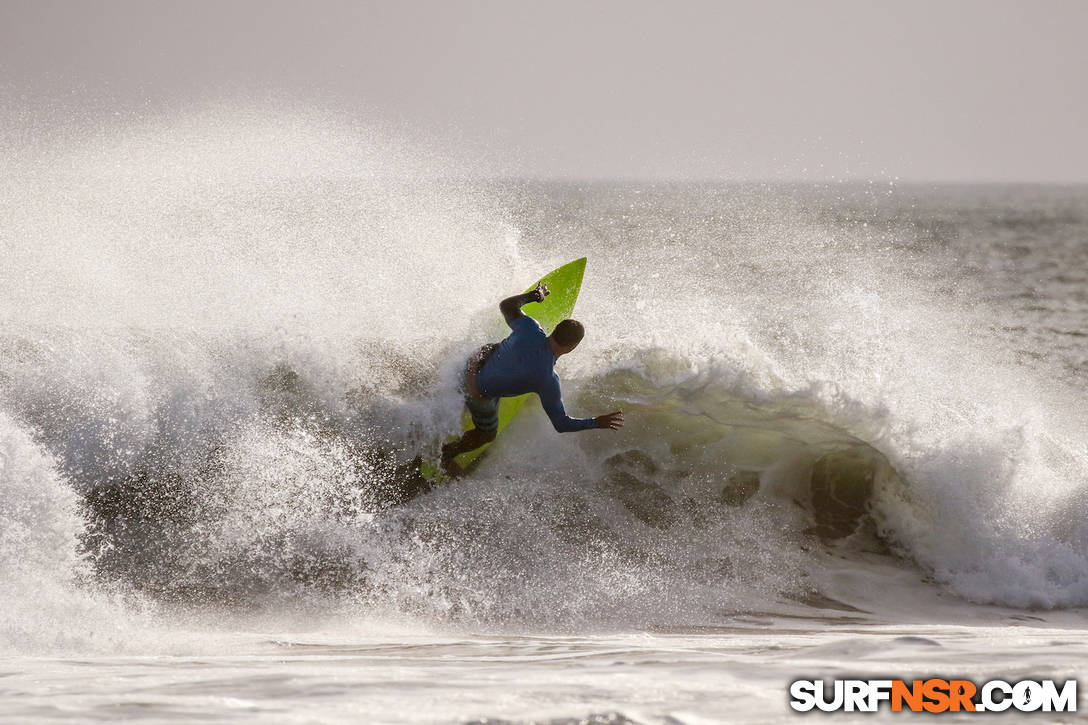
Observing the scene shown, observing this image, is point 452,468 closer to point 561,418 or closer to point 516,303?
point 561,418

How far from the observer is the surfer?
5.93 m

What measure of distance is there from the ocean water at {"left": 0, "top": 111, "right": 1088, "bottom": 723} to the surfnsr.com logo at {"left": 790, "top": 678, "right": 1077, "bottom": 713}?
126mm

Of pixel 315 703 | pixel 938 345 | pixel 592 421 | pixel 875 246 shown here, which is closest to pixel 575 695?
pixel 315 703

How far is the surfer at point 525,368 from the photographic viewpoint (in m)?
5.93

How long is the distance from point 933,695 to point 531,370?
133 inches

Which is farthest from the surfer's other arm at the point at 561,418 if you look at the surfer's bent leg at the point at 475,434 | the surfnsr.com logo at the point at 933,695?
the surfnsr.com logo at the point at 933,695

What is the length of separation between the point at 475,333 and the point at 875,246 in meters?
33.9

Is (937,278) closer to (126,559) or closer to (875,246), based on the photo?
(875,246)

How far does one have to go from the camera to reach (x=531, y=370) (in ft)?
20.1

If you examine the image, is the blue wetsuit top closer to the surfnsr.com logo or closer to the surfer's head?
the surfer's head

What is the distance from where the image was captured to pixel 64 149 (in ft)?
47.2

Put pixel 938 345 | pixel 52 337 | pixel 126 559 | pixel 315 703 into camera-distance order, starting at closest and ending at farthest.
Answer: pixel 315 703 < pixel 126 559 < pixel 52 337 < pixel 938 345

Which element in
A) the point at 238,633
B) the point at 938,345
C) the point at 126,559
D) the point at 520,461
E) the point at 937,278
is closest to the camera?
the point at 238,633

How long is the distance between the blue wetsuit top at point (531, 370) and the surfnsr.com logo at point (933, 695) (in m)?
2.64
